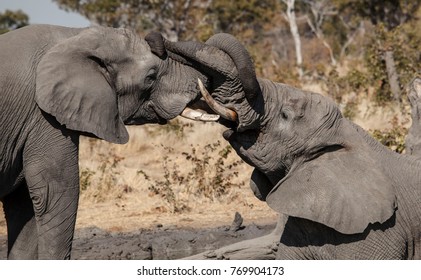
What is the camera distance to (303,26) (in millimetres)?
39688

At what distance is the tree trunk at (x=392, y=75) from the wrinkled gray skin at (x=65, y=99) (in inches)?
331

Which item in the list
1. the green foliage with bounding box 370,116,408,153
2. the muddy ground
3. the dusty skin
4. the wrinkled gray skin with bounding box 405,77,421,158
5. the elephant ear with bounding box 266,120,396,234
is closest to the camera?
the elephant ear with bounding box 266,120,396,234

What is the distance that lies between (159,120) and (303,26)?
34777 mm

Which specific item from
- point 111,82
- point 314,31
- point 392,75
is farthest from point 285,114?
point 314,31

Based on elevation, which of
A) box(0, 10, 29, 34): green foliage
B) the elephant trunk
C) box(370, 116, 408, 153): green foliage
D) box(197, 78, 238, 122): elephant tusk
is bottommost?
box(0, 10, 29, 34): green foliage

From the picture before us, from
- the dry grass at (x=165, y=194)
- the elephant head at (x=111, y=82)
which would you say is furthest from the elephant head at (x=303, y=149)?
the dry grass at (x=165, y=194)

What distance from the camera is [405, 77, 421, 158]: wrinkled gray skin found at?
657 cm

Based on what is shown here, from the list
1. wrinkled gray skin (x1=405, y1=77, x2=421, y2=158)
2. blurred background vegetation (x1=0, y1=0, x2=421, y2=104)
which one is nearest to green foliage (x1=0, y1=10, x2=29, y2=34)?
blurred background vegetation (x1=0, y1=0, x2=421, y2=104)

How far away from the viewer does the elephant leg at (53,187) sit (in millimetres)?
5223

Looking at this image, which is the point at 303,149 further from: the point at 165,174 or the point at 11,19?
the point at 11,19

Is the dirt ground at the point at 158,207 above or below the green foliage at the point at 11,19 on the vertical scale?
above

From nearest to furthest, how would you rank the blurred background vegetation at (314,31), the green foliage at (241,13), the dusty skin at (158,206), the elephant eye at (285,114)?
1. the elephant eye at (285,114)
2. the dusty skin at (158,206)
3. the blurred background vegetation at (314,31)
4. the green foliage at (241,13)

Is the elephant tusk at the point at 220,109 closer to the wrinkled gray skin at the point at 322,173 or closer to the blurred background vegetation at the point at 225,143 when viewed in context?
the wrinkled gray skin at the point at 322,173

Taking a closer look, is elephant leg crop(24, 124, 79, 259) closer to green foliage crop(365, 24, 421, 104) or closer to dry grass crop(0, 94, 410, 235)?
dry grass crop(0, 94, 410, 235)
